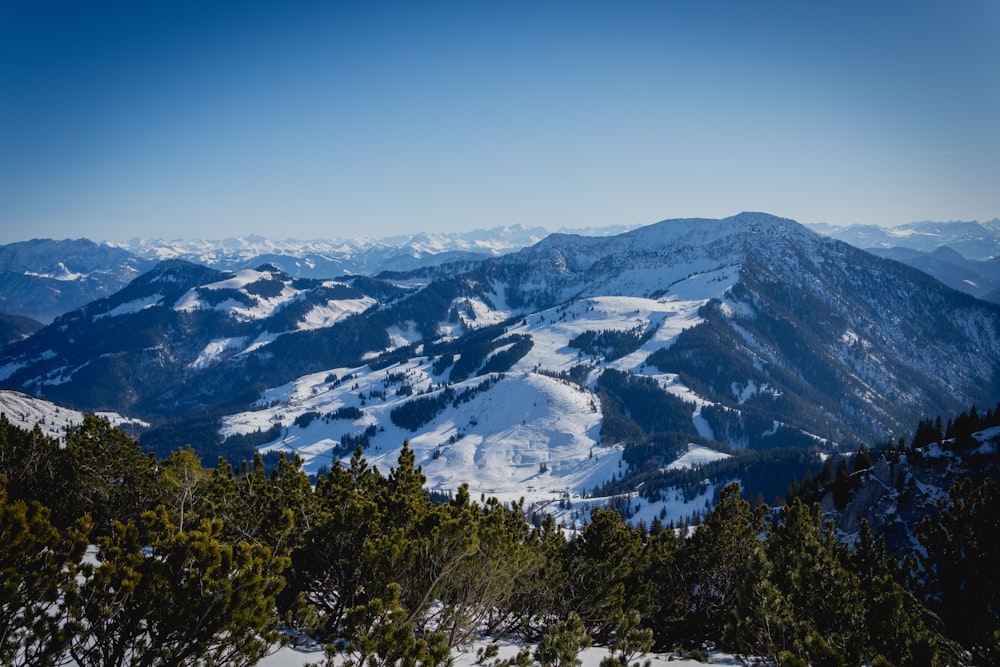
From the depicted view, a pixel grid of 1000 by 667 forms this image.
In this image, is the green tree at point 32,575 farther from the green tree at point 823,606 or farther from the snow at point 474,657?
the green tree at point 823,606

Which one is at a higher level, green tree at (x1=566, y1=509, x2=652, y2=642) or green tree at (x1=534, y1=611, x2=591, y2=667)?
green tree at (x1=534, y1=611, x2=591, y2=667)

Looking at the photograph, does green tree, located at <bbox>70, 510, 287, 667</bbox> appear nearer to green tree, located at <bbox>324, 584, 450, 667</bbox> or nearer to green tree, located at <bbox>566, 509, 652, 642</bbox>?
green tree, located at <bbox>324, 584, 450, 667</bbox>

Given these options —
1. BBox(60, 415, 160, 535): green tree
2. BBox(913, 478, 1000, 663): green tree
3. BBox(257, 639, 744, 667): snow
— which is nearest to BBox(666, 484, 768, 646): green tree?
BBox(257, 639, 744, 667): snow

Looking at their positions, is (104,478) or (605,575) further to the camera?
(104,478)

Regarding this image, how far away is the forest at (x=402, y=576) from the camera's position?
11.8m

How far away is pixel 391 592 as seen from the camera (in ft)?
53.5

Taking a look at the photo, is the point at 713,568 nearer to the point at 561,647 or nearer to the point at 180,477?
the point at 561,647

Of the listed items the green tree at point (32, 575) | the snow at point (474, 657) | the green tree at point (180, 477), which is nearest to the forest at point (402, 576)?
the green tree at point (32, 575)

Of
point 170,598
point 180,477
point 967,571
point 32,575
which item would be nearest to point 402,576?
point 170,598

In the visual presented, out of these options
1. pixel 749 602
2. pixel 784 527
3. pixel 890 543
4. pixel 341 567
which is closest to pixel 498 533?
pixel 341 567

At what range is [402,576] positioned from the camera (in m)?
20.1

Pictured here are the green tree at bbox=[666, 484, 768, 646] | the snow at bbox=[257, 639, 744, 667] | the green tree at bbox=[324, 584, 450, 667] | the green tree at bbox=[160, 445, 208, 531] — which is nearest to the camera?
the green tree at bbox=[324, 584, 450, 667]

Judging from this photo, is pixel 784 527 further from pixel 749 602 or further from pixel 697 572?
pixel 749 602

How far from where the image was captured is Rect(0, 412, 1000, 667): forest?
1181 cm
